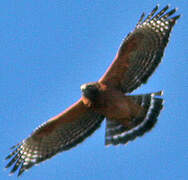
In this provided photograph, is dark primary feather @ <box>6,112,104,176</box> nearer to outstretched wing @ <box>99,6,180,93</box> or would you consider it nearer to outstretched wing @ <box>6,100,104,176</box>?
outstretched wing @ <box>6,100,104,176</box>

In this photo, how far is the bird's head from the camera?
30.6ft

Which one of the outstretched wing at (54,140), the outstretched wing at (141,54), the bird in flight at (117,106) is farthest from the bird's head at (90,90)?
the outstretched wing at (54,140)

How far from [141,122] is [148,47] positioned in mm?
1671

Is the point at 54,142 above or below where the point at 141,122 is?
above

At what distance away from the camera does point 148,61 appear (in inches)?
388

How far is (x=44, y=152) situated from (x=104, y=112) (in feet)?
5.49

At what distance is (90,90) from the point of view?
9336 millimetres

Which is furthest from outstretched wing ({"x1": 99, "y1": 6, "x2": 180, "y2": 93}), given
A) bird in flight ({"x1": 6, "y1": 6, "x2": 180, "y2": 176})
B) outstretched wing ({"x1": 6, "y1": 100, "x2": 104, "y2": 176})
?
outstretched wing ({"x1": 6, "y1": 100, "x2": 104, "y2": 176})

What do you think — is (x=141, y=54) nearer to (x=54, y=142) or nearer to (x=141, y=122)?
(x=141, y=122)

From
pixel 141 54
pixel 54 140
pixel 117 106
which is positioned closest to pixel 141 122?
pixel 117 106

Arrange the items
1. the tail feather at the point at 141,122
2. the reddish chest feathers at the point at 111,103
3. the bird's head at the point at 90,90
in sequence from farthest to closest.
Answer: the tail feather at the point at 141,122 < the reddish chest feathers at the point at 111,103 < the bird's head at the point at 90,90

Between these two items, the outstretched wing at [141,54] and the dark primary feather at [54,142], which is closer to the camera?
the outstretched wing at [141,54]

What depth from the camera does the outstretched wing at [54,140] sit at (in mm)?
10102

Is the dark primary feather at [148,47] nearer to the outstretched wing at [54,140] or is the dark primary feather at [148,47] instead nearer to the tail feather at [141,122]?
the tail feather at [141,122]
